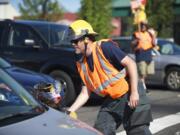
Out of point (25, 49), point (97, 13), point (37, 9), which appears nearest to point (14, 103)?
point (25, 49)

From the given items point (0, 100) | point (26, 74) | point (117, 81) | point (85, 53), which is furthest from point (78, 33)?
point (26, 74)

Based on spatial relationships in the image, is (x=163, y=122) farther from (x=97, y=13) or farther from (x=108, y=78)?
(x=97, y=13)

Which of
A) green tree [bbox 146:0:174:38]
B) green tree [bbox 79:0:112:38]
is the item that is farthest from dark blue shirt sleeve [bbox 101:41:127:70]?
green tree [bbox 146:0:174:38]

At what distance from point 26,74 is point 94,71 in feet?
12.1

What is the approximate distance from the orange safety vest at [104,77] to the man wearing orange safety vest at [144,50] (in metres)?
8.94

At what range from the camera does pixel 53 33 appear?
12.9 metres

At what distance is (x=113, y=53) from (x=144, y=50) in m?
9.15

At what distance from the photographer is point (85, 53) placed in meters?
5.88

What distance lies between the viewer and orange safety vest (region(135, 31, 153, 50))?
48.6ft

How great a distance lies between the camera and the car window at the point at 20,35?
12.7 m

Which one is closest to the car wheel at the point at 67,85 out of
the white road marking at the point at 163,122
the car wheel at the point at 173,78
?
the white road marking at the point at 163,122

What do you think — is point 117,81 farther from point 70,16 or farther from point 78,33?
point 70,16

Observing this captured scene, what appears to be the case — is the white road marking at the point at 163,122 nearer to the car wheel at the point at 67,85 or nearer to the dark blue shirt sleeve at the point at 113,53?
the car wheel at the point at 67,85

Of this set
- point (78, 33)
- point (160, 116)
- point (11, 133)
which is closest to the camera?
point (11, 133)
